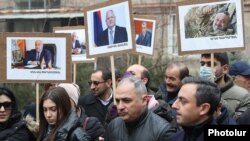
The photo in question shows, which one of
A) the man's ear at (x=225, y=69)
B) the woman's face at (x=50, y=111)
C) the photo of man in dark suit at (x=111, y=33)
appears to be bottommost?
the woman's face at (x=50, y=111)

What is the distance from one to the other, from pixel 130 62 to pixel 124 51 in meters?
8.73

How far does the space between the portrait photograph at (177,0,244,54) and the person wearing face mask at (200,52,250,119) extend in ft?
0.39

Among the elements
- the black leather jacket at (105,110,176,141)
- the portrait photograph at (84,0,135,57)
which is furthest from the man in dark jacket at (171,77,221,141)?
the portrait photograph at (84,0,135,57)

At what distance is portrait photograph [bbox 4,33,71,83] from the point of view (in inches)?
259

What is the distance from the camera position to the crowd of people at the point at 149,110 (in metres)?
4.44

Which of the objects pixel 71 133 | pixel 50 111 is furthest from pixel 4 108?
pixel 71 133

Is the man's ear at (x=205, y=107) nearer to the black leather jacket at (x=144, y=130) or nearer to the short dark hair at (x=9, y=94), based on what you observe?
the black leather jacket at (x=144, y=130)

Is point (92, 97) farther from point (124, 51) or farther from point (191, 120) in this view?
point (191, 120)

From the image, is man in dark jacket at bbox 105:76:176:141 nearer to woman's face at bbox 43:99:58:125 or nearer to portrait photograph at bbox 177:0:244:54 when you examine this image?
woman's face at bbox 43:99:58:125

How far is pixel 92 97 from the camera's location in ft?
24.8

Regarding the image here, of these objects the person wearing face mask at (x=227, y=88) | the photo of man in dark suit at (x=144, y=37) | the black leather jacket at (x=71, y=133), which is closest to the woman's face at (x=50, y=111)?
the black leather jacket at (x=71, y=133)

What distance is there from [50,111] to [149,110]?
2.74ft

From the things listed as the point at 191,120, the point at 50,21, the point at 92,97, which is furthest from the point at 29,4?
the point at 191,120

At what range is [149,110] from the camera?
5.18m
